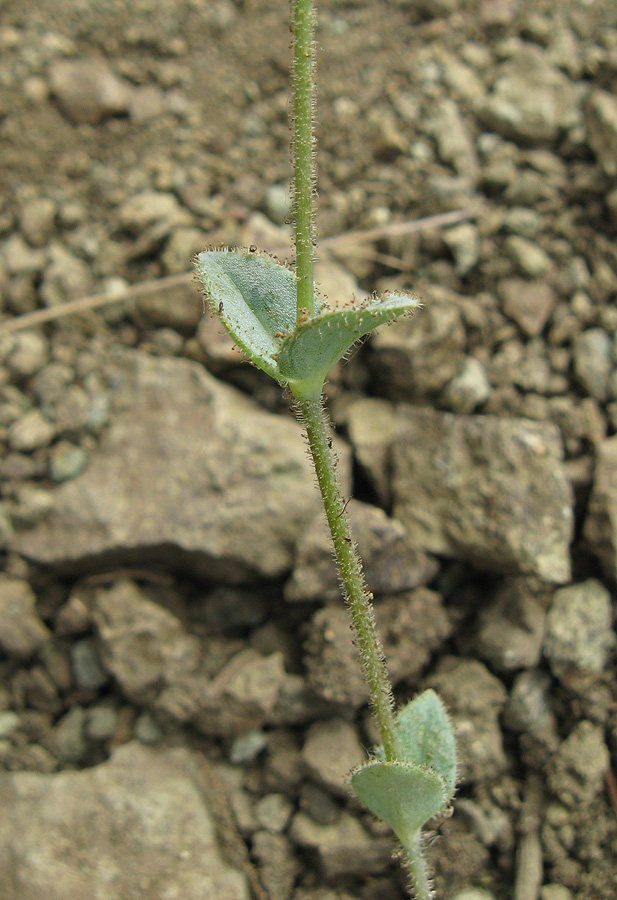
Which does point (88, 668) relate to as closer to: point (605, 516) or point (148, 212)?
point (605, 516)

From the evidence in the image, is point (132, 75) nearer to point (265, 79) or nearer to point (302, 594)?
point (265, 79)

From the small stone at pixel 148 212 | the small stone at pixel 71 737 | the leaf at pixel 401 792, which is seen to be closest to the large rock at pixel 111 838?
the small stone at pixel 71 737

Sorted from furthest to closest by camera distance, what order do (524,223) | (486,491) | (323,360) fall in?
(524,223) → (486,491) → (323,360)

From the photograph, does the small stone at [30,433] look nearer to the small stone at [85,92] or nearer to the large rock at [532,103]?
the small stone at [85,92]

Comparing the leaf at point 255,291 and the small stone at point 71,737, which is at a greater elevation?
the leaf at point 255,291

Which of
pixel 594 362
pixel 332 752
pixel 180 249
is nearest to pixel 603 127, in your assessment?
pixel 594 362
